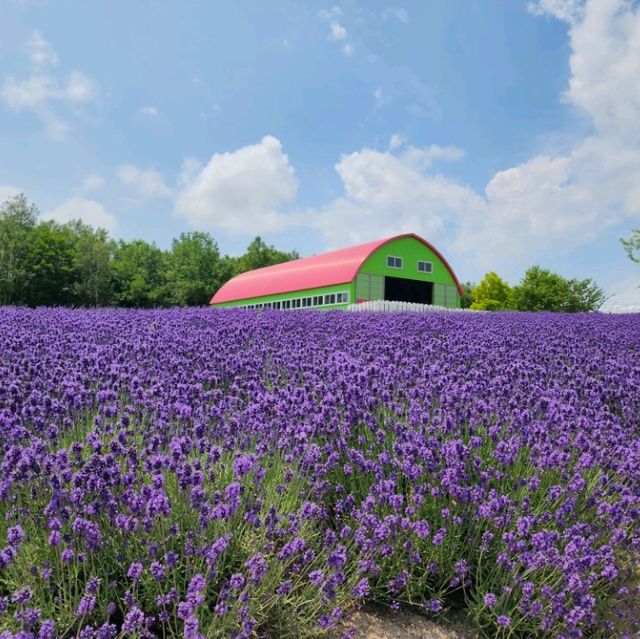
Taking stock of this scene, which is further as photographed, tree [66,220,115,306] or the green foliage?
tree [66,220,115,306]

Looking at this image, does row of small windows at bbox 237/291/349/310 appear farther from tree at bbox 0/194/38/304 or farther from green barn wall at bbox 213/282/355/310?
tree at bbox 0/194/38/304

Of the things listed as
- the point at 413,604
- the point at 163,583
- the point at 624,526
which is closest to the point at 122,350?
the point at 163,583

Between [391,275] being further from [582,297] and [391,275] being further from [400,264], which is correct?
[582,297]

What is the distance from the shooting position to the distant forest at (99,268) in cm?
4259

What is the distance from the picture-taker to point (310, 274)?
30.6m

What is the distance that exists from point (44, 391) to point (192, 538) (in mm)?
1764

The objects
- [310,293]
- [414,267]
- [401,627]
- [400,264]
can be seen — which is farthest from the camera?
[414,267]

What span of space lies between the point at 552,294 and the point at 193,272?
30.2m

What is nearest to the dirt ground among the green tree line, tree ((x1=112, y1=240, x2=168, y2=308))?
the green tree line

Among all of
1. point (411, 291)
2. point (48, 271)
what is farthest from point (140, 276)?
point (411, 291)

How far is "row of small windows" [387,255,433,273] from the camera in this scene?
30.2 metres

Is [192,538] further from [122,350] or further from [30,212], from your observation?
[30,212]

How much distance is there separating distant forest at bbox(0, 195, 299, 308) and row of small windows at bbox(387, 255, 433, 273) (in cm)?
2092

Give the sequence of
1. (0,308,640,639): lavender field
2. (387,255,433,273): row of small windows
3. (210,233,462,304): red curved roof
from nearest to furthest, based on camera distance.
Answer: (0,308,640,639): lavender field < (210,233,462,304): red curved roof < (387,255,433,273): row of small windows
